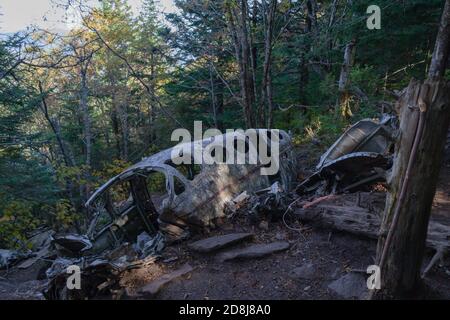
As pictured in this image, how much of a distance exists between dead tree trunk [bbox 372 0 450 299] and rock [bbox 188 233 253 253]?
2914 millimetres

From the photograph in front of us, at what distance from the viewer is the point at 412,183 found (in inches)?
137

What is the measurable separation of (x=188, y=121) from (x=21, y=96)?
8.64m

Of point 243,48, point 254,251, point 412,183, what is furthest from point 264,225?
point 243,48

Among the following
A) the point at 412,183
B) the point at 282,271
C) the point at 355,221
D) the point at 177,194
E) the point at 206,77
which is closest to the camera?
the point at 412,183

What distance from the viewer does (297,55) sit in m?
15.5

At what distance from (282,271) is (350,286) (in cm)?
116

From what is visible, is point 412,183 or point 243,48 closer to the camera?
point 412,183

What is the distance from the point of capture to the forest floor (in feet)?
16.1

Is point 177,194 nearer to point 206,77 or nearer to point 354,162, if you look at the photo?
point 354,162

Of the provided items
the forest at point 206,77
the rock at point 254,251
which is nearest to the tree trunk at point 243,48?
the forest at point 206,77

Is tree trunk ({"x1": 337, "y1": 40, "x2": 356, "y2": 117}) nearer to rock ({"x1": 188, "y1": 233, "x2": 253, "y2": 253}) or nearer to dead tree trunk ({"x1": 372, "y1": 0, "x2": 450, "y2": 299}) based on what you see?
rock ({"x1": 188, "y1": 233, "x2": 253, "y2": 253})

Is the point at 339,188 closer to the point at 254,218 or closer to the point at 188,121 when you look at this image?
the point at 254,218

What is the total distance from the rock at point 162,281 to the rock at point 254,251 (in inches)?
25.2
